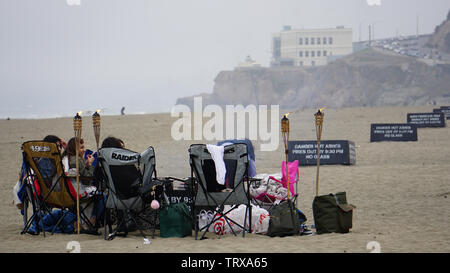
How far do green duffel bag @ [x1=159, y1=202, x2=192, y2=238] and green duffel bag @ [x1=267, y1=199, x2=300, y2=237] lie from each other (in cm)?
92

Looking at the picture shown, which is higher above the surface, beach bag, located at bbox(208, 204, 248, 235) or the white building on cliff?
the white building on cliff

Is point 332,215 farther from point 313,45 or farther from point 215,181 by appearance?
point 313,45

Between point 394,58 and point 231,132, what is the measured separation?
9199cm

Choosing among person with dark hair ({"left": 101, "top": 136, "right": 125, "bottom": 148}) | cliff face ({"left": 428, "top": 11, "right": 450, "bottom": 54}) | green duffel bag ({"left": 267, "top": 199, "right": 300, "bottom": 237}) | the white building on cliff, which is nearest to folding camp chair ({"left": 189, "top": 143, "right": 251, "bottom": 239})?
green duffel bag ({"left": 267, "top": 199, "right": 300, "bottom": 237})

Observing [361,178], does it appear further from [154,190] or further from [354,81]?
[354,81]

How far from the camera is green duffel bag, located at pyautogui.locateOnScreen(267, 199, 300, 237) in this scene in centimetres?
700

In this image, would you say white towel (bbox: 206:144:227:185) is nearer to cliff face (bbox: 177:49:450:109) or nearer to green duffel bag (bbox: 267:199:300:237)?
green duffel bag (bbox: 267:199:300:237)

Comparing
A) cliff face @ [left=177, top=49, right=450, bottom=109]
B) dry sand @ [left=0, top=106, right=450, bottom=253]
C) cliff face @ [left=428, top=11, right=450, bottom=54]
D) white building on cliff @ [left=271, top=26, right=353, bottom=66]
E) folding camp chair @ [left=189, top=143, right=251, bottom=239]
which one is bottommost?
dry sand @ [left=0, top=106, right=450, bottom=253]

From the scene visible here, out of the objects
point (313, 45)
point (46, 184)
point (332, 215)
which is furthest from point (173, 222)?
point (313, 45)

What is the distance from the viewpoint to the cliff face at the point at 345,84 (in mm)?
104062

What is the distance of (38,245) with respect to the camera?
6570 mm

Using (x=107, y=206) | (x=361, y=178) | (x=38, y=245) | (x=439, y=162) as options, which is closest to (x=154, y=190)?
(x=107, y=206)

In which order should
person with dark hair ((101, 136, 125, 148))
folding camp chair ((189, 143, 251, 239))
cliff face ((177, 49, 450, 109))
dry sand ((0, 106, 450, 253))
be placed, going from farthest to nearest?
cliff face ((177, 49, 450, 109))
person with dark hair ((101, 136, 125, 148))
folding camp chair ((189, 143, 251, 239))
dry sand ((0, 106, 450, 253))

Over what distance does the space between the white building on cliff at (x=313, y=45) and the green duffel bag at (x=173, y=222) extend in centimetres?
15243
